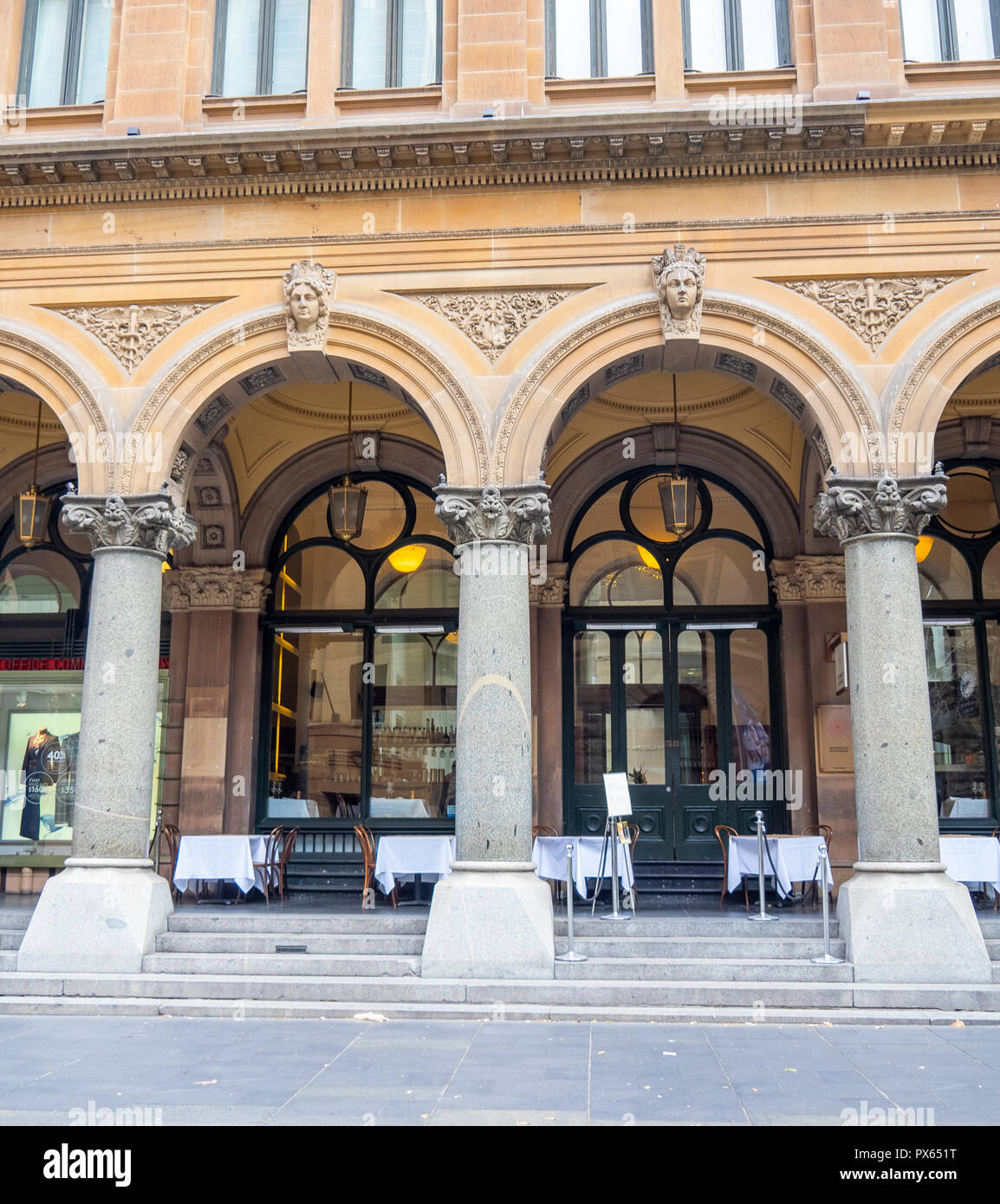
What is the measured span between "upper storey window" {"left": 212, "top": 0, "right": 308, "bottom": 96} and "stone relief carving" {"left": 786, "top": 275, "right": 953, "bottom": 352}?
619 centimetres

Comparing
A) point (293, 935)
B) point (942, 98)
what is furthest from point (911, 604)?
point (293, 935)

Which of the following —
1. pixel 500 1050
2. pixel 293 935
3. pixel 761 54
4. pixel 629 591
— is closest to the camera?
pixel 500 1050

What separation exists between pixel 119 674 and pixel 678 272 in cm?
675

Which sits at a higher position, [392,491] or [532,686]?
[392,491]

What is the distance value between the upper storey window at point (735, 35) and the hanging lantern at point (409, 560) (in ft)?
22.5

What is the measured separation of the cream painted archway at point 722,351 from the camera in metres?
10.5

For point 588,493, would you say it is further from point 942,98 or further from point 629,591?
point 942,98

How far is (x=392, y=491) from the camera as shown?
604 inches

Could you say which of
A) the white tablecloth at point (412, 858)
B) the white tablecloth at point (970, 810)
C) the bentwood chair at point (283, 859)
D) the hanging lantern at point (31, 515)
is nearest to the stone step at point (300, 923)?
the white tablecloth at point (412, 858)

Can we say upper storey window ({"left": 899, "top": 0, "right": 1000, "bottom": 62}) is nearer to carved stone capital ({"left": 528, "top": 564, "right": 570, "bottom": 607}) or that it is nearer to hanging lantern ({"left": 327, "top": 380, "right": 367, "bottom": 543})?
carved stone capital ({"left": 528, "top": 564, "right": 570, "bottom": 607})

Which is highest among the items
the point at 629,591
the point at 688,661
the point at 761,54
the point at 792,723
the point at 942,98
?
the point at 761,54

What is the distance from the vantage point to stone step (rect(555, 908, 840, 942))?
33.2 ft

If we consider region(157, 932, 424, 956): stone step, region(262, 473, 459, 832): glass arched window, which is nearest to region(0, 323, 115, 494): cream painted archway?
region(262, 473, 459, 832): glass arched window

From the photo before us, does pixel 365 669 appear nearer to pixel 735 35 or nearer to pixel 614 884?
pixel 614 884
